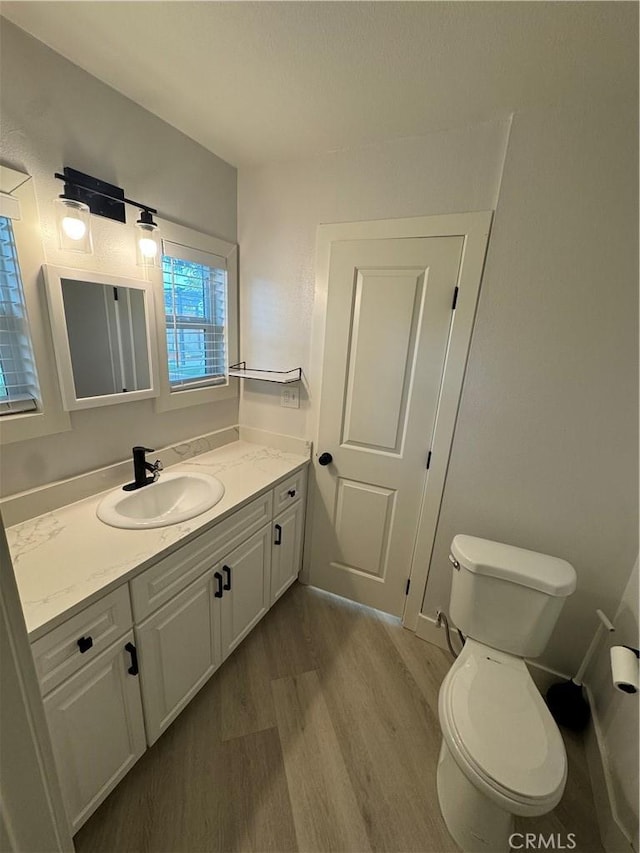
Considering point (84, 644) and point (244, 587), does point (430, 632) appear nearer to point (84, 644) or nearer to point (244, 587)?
point (244, 587)

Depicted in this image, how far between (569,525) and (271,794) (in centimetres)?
155

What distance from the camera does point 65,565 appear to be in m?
1.03

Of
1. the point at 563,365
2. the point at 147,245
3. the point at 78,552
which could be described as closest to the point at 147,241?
the point at 147,245

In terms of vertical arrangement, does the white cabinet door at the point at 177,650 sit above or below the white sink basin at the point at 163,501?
below

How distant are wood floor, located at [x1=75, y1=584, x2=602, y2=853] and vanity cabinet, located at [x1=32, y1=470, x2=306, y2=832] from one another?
15 centimetres

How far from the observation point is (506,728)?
1.11 m

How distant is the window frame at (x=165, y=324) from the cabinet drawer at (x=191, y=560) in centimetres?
66

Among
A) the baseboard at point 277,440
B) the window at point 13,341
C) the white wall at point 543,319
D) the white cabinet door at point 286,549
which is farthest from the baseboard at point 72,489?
the white wall at point 543,319

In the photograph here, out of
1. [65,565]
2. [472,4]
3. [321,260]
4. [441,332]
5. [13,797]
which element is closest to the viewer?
[13,797]

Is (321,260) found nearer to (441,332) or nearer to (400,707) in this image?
(441,332)

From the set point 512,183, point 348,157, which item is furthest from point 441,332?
point 348,157

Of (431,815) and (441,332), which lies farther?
(441,332)

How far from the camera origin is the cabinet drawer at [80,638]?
86cm

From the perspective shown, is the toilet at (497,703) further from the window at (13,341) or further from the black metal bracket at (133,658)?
the window at (13,341)
